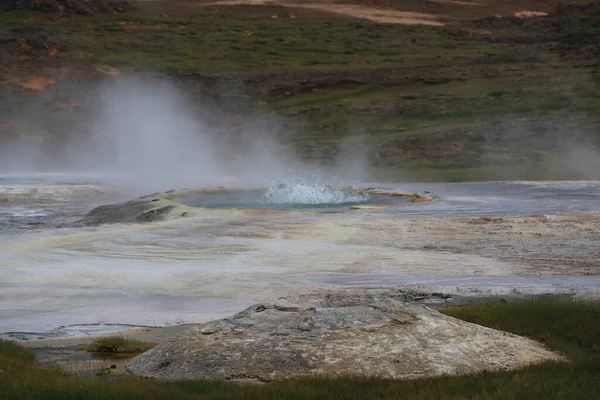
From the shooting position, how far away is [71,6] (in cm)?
10900

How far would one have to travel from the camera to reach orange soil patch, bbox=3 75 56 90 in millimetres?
74062

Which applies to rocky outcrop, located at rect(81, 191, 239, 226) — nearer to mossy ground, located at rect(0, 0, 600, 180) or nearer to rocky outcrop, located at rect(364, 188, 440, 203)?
rocky outcrop, located at rect(364, 188, 440, 203)

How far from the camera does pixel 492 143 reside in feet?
165

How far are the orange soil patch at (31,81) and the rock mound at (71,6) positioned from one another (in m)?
33.2

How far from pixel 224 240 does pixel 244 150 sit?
38.5 m

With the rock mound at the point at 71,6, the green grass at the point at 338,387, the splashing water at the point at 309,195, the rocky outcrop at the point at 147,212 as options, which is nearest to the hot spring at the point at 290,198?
the splashing water at the point at 309,195

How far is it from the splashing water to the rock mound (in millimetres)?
82803

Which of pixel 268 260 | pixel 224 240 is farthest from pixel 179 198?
pixel 268 260

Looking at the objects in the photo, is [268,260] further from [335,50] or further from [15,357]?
[335,50]

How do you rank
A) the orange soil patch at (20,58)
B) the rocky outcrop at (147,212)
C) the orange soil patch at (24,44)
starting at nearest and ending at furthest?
the rocky outcrop at (147,212) → the orange soil patch at (20,58) → the orange soil patch at (24,44)

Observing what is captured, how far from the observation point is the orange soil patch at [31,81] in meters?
74.1

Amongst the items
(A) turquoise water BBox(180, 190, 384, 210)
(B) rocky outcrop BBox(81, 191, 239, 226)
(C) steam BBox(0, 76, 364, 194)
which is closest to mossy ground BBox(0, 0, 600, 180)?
(C) steam BBox(0, 76, 364, 194)

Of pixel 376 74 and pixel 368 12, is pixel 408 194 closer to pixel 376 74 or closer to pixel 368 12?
pixel 376 74

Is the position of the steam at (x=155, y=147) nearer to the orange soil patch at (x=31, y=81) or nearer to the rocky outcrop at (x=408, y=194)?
the orange soil patch at (x=31, y=81)
